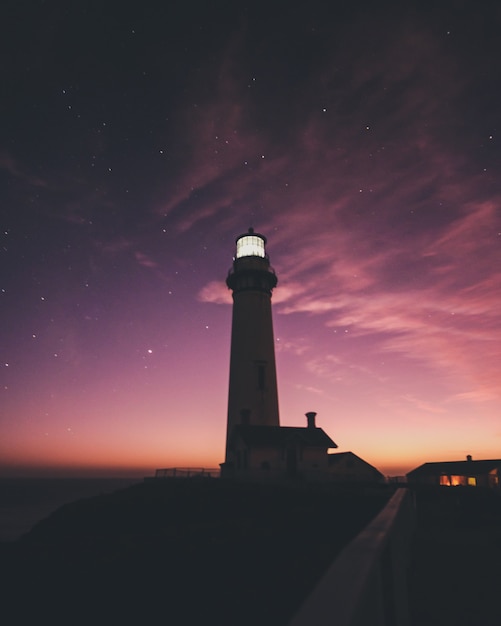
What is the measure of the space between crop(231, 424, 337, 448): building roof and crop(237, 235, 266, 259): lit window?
51.2 feet

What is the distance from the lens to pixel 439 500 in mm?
22484

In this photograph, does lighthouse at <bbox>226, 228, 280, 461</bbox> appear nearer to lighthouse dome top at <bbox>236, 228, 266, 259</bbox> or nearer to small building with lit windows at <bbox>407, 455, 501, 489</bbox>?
lighthouse dome top at <bbox>236, 228, 266, 259</bbox>

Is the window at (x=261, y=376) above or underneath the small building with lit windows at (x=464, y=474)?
above

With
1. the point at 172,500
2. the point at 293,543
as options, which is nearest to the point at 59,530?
the point at 172,500

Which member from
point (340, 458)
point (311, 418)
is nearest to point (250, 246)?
point (311, 418)

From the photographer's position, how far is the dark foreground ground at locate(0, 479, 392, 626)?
9117 millimetres

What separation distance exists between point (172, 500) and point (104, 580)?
18125 millimetres

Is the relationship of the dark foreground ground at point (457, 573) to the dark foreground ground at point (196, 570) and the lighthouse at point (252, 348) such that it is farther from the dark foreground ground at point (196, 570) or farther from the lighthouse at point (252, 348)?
the lighthouse at point (252, 348)

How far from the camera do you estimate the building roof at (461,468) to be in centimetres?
4362

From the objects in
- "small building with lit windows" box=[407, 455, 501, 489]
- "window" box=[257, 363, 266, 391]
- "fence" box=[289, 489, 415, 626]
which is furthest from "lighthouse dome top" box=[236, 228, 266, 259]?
"fence" box=[289, 489, 415, 626]

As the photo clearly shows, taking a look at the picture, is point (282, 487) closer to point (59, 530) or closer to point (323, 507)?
point (323, 507)

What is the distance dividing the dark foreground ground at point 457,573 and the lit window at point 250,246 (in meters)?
29.4

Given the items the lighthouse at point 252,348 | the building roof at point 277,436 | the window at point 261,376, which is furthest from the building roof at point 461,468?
the window at point 261,376

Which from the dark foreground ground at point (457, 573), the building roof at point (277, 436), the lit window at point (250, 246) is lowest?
the dark foreground ground at point (457, 573)
